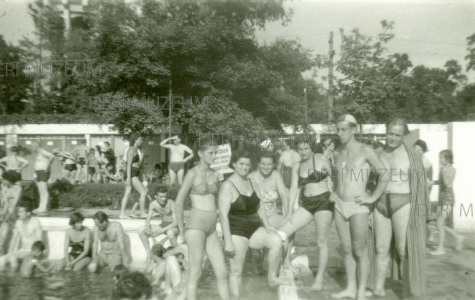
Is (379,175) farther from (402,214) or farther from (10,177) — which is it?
(10,177)

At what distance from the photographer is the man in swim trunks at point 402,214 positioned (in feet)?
14.4

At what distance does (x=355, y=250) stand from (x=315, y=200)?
0.72m

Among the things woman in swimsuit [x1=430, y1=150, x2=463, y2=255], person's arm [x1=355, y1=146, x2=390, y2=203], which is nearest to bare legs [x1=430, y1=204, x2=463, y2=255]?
woman in swimsuit [x1=430, y1=150, x2=463, y2=255]

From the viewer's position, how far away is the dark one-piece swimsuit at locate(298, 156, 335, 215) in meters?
4.79

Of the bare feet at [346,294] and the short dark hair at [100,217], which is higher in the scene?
the short dark hair at [100,217]

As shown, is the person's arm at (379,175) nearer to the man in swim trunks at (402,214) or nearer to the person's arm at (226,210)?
the man in swim trunks at (402,214)

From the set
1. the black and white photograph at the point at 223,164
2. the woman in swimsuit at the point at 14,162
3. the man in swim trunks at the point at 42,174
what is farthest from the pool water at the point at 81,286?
the woman in swimsuit at the point at 14,162

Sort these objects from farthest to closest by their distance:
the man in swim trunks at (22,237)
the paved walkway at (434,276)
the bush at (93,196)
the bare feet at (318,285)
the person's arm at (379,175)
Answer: the bush at (93,196)
the man in swim trunks at (22,237)
the bare feet at (318,285)
the paved walkway at (434,276)
the person's arm at (379,175)

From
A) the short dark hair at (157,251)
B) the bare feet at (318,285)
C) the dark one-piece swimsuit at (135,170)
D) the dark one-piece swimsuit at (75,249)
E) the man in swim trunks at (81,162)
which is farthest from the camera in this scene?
the man in swim trunks at (81,162)

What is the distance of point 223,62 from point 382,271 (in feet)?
21.9

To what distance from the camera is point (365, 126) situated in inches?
430

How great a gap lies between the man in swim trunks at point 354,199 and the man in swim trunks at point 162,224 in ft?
7.86

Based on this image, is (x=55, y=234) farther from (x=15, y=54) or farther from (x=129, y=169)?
(x=15, y=54)

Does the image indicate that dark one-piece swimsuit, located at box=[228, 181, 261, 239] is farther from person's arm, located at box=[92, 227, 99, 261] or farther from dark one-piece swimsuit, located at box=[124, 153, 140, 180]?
dark one-piece swimsuit, located at box=[124, 153, 140, 180]
